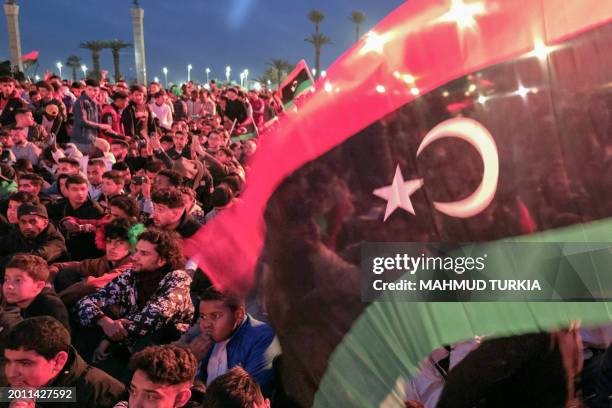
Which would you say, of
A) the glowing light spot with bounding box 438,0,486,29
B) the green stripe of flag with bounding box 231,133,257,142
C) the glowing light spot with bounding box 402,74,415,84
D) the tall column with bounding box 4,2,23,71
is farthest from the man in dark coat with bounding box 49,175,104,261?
the tall column with bounding box 4,2,23,71

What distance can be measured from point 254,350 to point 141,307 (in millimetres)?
1088

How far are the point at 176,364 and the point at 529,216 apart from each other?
163 cm

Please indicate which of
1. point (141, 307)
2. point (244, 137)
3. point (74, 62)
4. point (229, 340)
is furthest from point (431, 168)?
point (74, 62)

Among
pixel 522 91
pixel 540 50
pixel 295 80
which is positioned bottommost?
pixel 522 91

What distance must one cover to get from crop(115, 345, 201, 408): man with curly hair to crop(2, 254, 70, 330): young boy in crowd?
1.04m

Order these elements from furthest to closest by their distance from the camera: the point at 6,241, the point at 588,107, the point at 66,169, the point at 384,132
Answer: the point at 66,169
the point at 6,241
the point at 384,132
the point at 588,107

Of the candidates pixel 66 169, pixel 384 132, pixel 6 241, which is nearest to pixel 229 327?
pixel 384 132

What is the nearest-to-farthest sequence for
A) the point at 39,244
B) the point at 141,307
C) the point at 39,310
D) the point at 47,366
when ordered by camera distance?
the point at 47,366
the point at 39,310
the point at 141,307
the point at 39,244

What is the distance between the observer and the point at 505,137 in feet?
5.36

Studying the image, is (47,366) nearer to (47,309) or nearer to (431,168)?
(47,309)

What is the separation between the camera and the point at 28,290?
134 inches

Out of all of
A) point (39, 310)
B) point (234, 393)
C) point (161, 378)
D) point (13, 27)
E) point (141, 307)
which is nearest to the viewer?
point (234, 393)

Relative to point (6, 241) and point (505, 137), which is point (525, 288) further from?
Result: point (6, 241)

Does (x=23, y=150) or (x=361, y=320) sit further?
(x=23, y=150)
